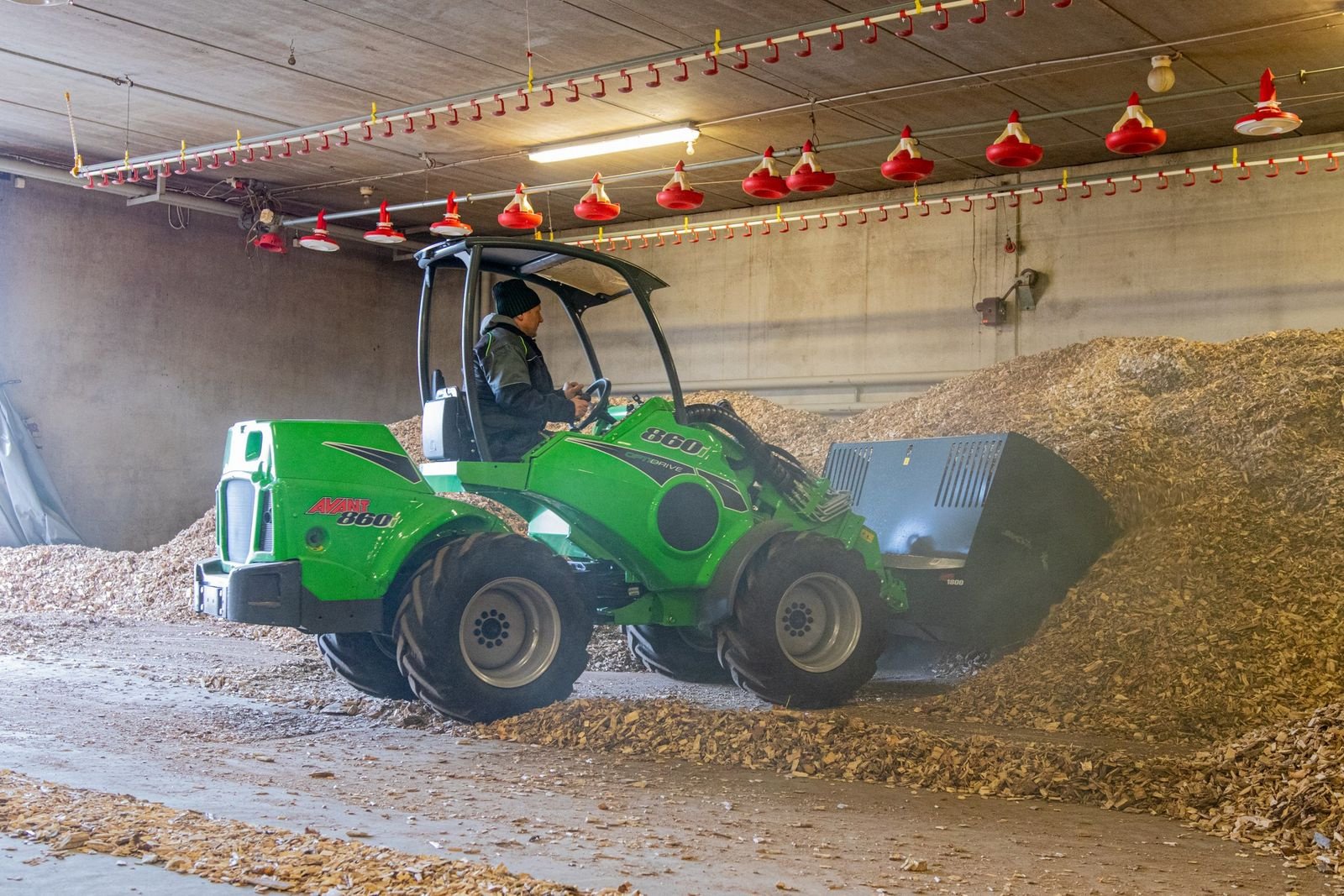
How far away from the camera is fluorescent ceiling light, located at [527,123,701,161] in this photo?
1215 centimetres

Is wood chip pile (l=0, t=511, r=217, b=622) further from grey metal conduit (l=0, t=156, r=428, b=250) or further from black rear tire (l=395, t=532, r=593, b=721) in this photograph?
black rear tire (l=395, t=532, r=593, b=721)

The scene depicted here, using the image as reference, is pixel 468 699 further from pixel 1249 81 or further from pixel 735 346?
pixel 735 346

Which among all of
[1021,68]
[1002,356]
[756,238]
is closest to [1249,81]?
[1021,68]

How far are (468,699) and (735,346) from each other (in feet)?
40.5

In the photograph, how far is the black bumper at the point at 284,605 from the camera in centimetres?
521

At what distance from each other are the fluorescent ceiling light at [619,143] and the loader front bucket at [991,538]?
5791 millimetres

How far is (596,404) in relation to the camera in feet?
20.4

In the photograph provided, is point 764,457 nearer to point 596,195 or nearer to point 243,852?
point 243,852

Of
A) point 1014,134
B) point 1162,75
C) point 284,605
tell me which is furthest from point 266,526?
point 1162,75

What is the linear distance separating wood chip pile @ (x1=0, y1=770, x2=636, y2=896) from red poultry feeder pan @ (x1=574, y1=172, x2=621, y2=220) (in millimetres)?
7023

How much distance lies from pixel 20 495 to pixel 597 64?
868 centimetres

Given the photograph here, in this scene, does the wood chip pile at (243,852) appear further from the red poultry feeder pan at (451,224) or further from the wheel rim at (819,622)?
the red poultry feeder pan at (451,224)

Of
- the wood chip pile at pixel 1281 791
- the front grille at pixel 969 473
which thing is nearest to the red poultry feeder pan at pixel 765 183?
the front grille at pixel 969 473

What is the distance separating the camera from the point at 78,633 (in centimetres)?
946
